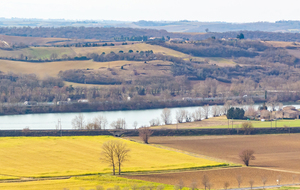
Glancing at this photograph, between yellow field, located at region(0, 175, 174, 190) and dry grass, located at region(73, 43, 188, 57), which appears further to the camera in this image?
dry grass, located at region(73, 43, 188, 57)

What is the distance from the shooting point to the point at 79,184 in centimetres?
3291

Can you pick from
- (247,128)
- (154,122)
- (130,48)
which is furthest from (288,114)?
(130,48)

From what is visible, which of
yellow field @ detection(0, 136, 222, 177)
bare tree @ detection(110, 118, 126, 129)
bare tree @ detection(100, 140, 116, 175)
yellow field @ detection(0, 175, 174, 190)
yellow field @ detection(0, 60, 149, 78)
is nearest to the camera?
yellow field @ detection(0, 175, 174, 190)

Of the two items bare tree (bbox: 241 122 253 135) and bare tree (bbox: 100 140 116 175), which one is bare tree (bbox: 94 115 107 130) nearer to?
bare tree (bbox: 241 122 253 135)

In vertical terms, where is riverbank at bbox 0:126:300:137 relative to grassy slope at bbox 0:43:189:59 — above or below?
below

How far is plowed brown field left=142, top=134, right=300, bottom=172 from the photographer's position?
41.8m

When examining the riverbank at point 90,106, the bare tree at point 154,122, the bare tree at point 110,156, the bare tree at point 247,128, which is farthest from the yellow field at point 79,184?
the riverbank at point 90,106

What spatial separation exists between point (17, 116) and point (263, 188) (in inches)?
1792

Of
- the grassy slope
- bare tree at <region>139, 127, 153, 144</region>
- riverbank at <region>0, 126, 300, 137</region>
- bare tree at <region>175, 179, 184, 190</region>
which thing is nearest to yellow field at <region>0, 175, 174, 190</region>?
bare tree at <region>175, 179, 184, 190</region>

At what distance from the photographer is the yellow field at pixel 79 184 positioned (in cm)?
3209

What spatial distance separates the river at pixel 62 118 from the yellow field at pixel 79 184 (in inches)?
982

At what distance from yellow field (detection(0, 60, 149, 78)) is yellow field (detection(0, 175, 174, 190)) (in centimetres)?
6397

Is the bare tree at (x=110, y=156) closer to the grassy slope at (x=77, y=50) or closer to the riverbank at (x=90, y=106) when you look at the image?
the riverbank at (x=90, y=106)

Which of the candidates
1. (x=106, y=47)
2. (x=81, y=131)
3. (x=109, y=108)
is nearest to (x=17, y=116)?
(x=109, y=108)
